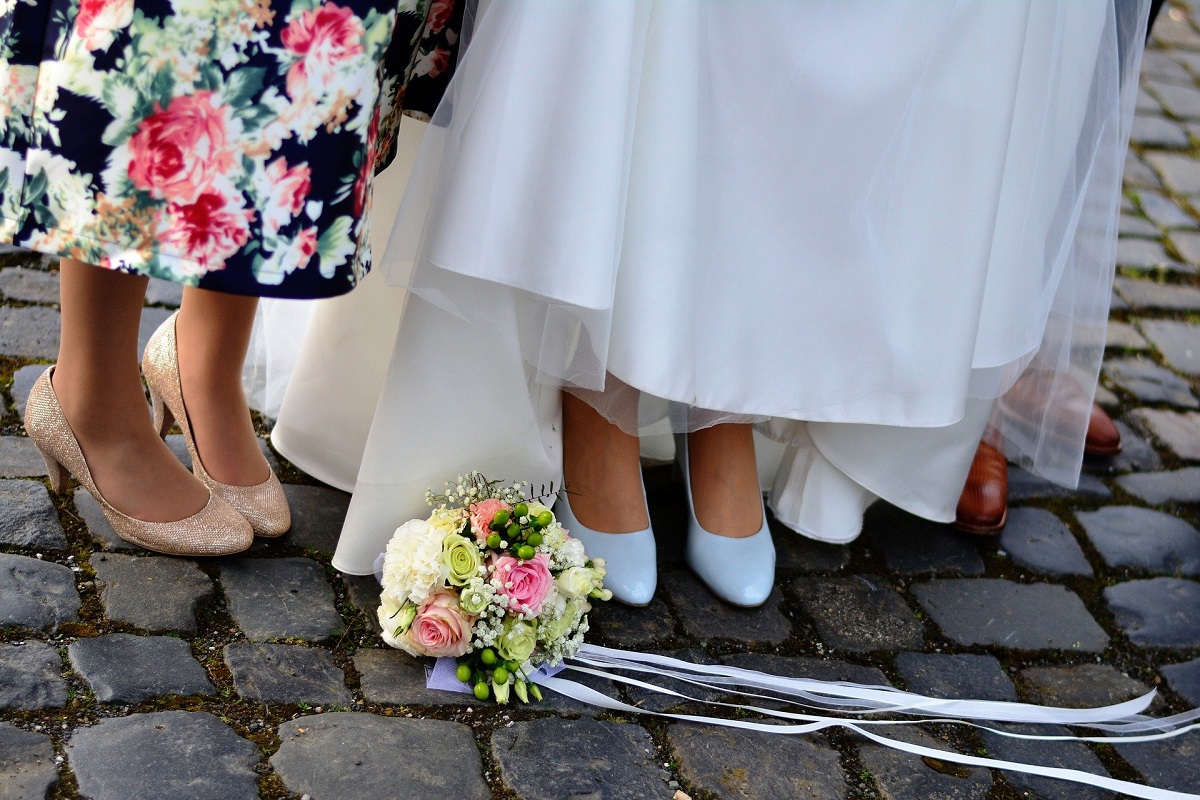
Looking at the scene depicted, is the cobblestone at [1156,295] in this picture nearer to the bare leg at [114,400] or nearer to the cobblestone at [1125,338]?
the cobblestone at [1125,338]

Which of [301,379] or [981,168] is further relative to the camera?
[301,379]

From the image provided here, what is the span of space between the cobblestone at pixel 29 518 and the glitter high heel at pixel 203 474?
22 centimetres

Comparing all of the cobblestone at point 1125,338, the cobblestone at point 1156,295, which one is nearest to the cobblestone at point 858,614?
the cobblestone at point 1125,338

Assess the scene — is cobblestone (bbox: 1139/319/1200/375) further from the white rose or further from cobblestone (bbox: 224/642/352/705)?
cobblestone (bbox: 224/642/352/705)

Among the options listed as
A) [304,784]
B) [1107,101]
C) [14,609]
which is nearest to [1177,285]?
[1107,101]

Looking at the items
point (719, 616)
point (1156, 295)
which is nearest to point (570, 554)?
point (719, 616)

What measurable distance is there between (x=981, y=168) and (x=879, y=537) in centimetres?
76

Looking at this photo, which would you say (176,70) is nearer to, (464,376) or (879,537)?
(464,376)

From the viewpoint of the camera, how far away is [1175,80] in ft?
13.7

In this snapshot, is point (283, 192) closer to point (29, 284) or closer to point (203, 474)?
point (203, 474)

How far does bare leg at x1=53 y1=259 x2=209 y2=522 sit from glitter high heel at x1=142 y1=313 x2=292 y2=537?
→ 0.19ft

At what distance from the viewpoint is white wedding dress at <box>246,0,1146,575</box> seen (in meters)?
1.39

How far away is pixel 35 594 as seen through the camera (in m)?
1.51

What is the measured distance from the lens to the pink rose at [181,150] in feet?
3.87
